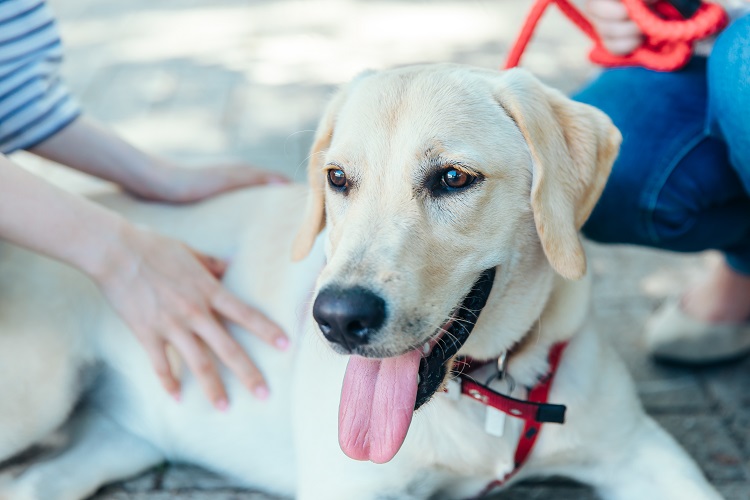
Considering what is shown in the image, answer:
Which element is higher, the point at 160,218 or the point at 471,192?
the point at 471,192

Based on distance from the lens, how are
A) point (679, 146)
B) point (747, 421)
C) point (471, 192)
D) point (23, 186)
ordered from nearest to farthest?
point (471, 192), point (23, 186), point (679, 146), point (747, 421)

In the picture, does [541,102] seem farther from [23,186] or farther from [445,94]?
[23,186]

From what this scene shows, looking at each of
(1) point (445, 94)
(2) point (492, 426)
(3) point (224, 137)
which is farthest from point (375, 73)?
(3) point (224, 137)

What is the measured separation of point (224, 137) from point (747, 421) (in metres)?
3.45

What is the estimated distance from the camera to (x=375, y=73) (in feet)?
7.91

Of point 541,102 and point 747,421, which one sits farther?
point 747,421

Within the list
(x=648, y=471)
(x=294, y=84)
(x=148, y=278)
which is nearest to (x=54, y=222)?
(x=148, y=278)

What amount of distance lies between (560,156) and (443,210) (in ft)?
1.09

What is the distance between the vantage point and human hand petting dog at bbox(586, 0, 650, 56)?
2.78m

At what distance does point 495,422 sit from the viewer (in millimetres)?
2301

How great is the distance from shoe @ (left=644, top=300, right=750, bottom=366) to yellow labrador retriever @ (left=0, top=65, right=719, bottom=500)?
0.79m

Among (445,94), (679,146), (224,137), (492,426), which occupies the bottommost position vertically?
(224,137)

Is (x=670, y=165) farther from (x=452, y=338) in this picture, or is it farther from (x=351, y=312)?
(x=351, y=312)

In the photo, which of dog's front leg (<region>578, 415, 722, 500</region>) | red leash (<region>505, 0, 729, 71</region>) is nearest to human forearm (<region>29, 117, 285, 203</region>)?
red leash (<region>505, 0, 729, 71</region>)
